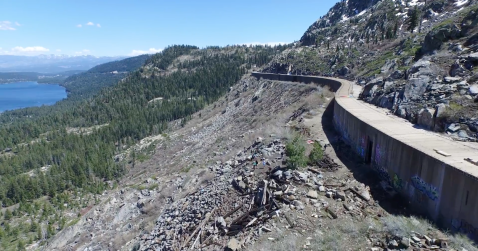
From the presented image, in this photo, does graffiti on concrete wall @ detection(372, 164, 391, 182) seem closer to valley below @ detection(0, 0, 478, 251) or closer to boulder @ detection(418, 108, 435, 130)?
valley below @ detection(0, 0, 478, 251)

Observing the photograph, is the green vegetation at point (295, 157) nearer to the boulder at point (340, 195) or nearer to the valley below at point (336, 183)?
the valley below at point (336, 183)

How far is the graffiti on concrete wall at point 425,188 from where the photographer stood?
426 inches

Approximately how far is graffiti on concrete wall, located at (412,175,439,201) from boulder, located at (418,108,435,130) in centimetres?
623

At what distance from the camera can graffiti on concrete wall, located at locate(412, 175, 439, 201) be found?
35.5ft

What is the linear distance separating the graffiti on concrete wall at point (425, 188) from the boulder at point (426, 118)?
6.23 metres

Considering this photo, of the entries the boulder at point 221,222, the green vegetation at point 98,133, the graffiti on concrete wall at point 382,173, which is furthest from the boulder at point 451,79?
the green vegetation at point 98,133

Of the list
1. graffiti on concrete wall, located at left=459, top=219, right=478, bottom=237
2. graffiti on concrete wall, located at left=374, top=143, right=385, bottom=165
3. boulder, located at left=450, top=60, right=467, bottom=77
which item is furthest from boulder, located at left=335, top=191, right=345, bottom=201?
boulder, located at left=450, top=60, right=467, bottom=77

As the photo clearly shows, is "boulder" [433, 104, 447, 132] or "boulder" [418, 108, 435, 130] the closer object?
"boulder" [433, 104, 447, 132]

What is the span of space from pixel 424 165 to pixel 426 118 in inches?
272

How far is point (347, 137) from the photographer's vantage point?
19.5 metres

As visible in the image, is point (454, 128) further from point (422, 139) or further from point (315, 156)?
point (315, 156)

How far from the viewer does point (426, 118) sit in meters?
16.6

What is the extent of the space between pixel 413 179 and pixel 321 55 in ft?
233

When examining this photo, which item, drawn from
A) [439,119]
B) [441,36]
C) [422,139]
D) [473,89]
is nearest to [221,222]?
[422,139]
